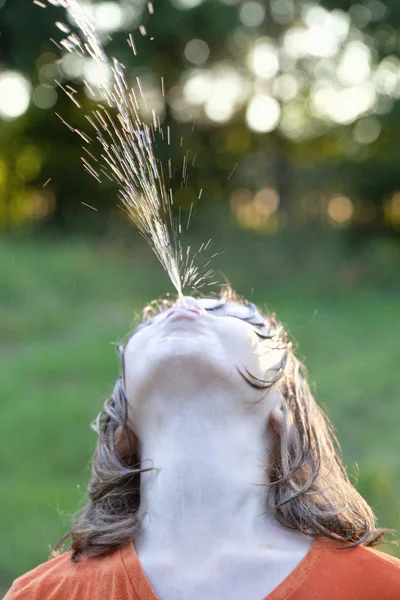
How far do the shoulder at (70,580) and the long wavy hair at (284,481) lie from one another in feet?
0.11

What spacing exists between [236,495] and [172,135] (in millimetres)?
12139

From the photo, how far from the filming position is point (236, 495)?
6.15 feet

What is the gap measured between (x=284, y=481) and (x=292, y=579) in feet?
0.89

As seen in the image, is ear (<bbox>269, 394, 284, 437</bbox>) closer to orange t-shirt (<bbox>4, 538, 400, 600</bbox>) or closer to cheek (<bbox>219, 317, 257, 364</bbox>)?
cheek (<bbox>219, 317, 257, 364</bbox>)

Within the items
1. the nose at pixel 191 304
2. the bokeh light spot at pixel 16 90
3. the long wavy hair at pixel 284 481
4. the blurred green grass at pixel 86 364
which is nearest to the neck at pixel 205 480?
the long wavy hair at pixel 284 481

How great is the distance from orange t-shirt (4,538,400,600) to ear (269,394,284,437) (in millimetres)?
311

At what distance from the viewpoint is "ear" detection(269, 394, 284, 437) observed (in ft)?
6.78

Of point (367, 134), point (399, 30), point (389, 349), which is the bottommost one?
point (389, 349)

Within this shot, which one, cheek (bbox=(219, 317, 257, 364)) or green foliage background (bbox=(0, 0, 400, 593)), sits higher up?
cheek (bbox=(219, 317, 257, 364))

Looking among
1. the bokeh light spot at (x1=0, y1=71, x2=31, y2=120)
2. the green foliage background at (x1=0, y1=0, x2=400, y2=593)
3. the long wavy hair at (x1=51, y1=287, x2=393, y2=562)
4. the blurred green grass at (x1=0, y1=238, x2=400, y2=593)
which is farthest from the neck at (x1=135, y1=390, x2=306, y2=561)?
the bokeh light spot at (x1=0, y1=71, x2=31, y2=120)

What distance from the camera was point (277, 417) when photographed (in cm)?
207

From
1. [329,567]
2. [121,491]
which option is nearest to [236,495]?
[329,567]

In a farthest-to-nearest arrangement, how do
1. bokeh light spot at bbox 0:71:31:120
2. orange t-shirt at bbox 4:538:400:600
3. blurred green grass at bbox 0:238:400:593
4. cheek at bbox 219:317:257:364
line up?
bokeh light spot at bbox 0:71:31:120 < blurred green grass at bbox 0:238:400:593 < cheek at bbox 219:317:257:364 < orange t-shirt at bbox 4:538:400:600

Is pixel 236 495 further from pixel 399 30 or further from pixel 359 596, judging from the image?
pixel 399 30
